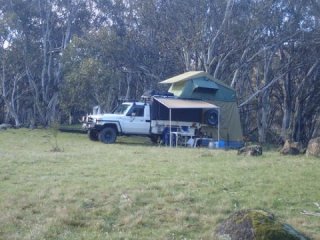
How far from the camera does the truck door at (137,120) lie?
22641 mm

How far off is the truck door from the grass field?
9.18 meters

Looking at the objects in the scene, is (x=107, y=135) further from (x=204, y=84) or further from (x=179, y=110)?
(x=204, y=84)

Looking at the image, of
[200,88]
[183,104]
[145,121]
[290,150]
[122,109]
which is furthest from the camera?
[200,88]

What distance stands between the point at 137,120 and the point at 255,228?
1654 centimetres

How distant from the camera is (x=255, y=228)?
20.5ft

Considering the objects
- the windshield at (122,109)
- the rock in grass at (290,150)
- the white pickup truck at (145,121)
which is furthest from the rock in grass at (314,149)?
the windshield at (122,109)

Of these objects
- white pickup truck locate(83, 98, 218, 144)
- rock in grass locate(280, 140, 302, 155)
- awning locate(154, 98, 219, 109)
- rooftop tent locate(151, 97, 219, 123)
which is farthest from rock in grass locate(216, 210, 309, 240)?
white pickup truck locate(83, 98, 218, 144)

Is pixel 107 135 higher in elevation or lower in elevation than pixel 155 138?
higher

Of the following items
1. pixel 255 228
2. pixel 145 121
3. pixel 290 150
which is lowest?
pixel 255 228

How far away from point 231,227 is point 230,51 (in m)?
22.7

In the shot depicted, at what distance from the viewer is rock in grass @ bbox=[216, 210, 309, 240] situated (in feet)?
20.3

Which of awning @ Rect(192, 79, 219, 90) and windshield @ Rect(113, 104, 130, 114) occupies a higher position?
awning @ Rect(192, 79, 219, 90)

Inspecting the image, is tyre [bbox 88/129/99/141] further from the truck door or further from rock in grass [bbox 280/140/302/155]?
rock in grass [bbox 280/140/302/155]

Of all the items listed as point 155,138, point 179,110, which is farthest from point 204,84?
point 155,138
